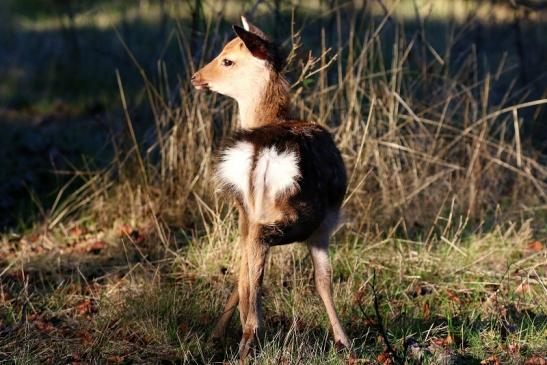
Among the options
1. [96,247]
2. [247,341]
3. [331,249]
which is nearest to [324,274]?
[247,341]

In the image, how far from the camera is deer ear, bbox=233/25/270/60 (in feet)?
15.8

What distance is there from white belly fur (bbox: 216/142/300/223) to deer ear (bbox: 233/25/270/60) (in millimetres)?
719

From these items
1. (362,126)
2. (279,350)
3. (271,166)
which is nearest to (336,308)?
(279,350)

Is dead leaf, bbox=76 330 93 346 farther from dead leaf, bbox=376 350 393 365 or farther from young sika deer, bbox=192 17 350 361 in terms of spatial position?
dead leaf, bbox=376 350 393 365

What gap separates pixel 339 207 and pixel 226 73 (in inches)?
36.6

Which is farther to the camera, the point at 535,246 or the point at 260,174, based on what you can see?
the point at 535,246

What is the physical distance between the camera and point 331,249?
6.03m

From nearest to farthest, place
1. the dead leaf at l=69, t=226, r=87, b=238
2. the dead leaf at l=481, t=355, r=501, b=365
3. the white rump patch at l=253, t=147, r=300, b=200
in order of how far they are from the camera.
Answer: the white rump patch at l=253, t=147, r=300, b=200
the dead leaf at l=481, t=355, r=501, b=365
the dead leaf at l=69, t=226, r=87, b=238

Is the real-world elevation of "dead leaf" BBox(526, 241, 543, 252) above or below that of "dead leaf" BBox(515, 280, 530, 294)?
below

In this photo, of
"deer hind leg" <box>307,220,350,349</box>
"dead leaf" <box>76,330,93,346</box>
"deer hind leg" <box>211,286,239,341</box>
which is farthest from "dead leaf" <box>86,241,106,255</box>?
"deer hind leg" <box>307,220,350,349</box>

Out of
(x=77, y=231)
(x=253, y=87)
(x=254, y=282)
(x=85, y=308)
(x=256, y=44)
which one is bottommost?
(x=77, y=231)

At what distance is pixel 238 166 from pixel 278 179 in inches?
7.9

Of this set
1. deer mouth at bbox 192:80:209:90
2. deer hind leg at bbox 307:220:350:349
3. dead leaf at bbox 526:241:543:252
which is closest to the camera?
deer hind leg at bbox 307:220:350:349

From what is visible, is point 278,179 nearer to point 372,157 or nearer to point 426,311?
point 426,311
